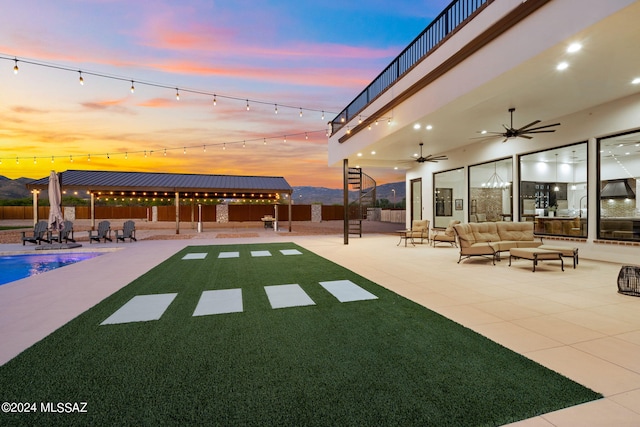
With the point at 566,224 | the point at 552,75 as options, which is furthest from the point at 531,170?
the point at 552,75

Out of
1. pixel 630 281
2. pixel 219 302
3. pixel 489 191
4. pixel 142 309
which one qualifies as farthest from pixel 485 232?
pixel 142 309

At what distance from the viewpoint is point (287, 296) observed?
450cm

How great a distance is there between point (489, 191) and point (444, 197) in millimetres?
2535

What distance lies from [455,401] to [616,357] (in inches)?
69.5

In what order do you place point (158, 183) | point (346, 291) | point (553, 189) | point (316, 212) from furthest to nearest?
point (316, 212), point (158, 183), point (553, 189), point (346, 291)

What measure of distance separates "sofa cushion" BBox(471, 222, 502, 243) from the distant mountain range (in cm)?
3646

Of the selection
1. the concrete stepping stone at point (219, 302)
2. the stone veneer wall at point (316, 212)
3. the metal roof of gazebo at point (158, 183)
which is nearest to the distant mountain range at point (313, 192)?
the stone veneer wall at point (316, 212)

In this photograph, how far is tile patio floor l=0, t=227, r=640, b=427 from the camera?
228cm

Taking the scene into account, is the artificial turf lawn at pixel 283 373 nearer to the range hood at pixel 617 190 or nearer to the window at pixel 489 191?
the range hood at pixel 617 190

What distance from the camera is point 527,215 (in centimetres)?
1010

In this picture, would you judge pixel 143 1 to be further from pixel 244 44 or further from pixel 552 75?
pixel 552 75

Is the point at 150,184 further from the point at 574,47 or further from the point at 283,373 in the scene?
the point at 574,47

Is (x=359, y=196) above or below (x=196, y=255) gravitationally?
above

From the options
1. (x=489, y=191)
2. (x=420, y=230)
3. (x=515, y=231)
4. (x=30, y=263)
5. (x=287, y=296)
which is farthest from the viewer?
(x=489, y=191)
